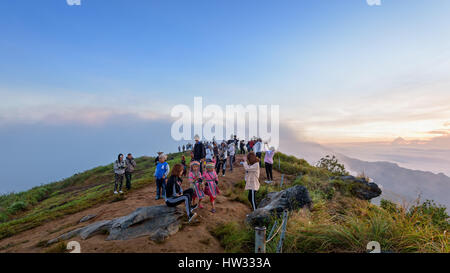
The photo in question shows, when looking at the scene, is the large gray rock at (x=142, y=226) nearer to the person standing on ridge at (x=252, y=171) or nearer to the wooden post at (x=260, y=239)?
the person standing on ridge at (x=252, y=171)

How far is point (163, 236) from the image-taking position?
17.3ft

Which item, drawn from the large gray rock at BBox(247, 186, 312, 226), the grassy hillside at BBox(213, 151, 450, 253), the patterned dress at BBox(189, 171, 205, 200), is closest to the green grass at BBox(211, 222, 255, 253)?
the grassy hillside at BBox(213, 151, 450, 253)

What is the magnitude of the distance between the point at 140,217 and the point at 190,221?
1561mm

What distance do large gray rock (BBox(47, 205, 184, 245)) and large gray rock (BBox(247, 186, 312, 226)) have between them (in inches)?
96.5

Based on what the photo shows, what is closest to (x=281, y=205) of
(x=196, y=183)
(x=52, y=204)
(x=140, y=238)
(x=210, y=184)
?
(x=210, y=184)

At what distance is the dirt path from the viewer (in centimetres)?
494

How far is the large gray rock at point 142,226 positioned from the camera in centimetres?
551

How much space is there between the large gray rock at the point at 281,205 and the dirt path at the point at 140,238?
107 centimetres

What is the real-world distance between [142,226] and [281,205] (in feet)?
15.2

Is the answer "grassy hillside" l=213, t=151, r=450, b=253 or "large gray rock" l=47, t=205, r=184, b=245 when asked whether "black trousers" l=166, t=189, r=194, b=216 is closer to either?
"large gray rock" l=47, t=205, r=184, b=245

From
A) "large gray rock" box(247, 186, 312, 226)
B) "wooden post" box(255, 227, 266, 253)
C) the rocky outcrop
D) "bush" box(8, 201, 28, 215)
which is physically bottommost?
"bush" box(8, 201, 28, 215)
